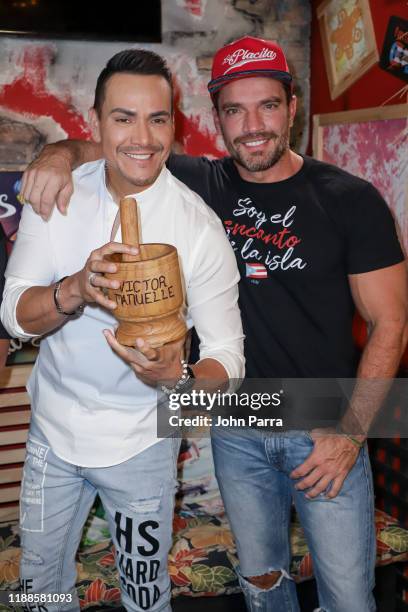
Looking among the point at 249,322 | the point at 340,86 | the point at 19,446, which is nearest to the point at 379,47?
the point at 340,86

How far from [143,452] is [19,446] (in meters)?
1.64

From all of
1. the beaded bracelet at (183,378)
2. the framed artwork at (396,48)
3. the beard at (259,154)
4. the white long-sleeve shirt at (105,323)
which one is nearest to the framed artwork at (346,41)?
the framed artwork at (396,48)

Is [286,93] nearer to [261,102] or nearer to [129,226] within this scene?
[261,102]

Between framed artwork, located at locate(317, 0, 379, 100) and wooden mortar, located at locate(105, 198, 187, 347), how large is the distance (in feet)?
6.32

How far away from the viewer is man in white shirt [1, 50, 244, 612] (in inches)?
67.6

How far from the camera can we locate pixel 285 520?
2.19 m

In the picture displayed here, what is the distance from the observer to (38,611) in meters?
1.84

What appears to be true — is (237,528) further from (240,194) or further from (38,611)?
(240,194)

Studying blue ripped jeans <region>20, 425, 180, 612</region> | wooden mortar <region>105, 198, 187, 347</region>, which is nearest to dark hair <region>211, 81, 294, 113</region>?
wooden mortar <region>105, 198, 187, 347</region>

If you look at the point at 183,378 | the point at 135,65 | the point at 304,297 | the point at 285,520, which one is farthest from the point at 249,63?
the point at 285,520

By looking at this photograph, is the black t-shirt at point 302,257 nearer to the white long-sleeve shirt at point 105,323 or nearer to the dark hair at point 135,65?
the white long-sleeve shirt at point 105,323

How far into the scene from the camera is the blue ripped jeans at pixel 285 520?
202cm

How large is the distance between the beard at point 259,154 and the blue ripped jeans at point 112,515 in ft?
2.75

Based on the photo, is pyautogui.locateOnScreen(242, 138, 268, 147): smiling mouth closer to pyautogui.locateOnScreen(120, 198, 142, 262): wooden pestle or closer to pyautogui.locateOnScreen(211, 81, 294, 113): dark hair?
pyautogui.locateOnScreen(211, 81, 294, 113): dark hair
